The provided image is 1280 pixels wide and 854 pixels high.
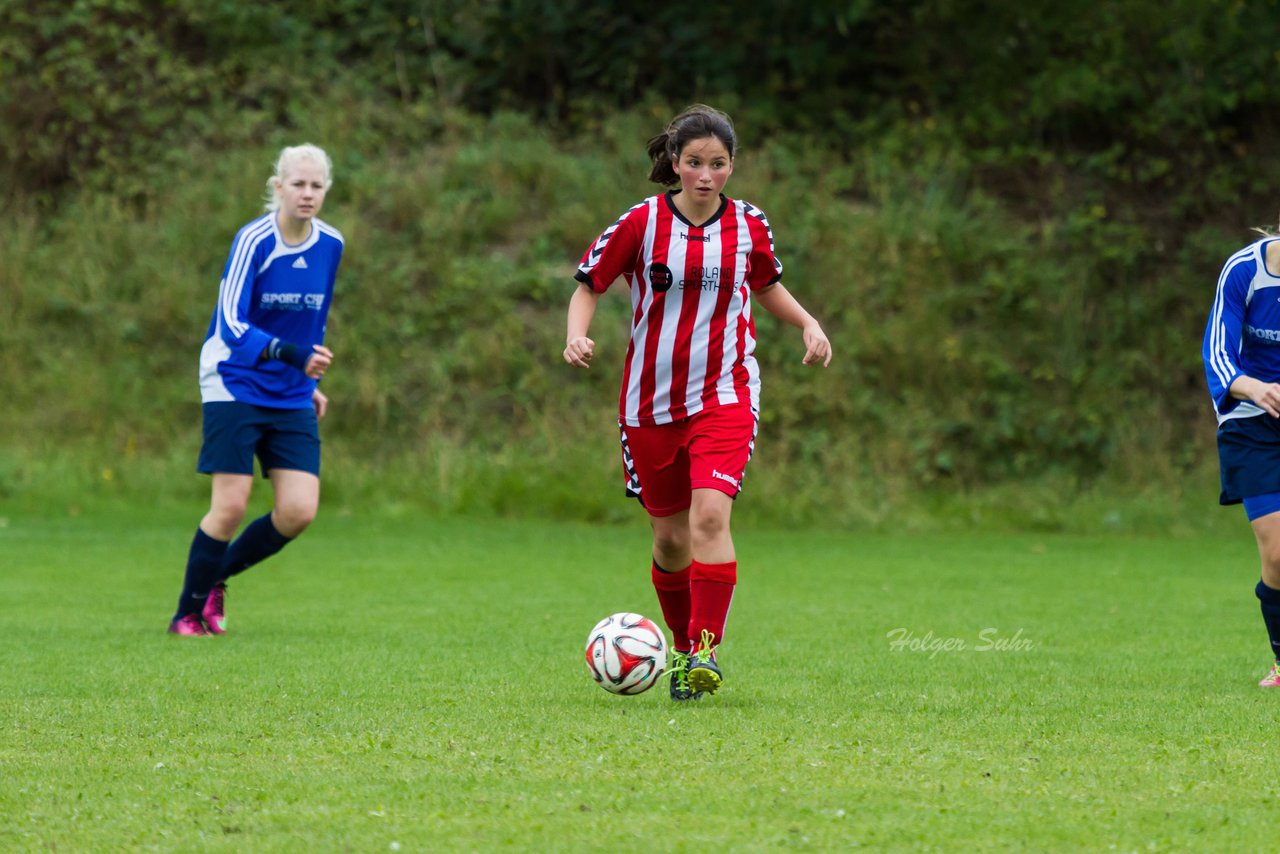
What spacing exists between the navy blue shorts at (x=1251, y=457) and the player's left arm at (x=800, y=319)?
152 centimetres

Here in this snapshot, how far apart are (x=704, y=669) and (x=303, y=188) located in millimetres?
3326

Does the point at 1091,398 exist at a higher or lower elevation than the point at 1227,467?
higher

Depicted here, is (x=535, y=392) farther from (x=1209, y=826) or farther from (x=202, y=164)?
(x=1209, y=826)

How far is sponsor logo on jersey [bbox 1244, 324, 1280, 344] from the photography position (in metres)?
6.22

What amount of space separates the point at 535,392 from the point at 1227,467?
34.7 ft

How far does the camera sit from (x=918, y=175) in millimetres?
17906

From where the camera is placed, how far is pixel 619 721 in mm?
5297

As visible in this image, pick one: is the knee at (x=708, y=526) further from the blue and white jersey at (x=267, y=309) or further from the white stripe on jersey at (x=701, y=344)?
the blue and white jersey at (x=267, y=309)

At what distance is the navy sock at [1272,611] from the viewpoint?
20.7ft

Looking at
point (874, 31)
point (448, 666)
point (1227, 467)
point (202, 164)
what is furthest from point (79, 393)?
point (1227, 467)

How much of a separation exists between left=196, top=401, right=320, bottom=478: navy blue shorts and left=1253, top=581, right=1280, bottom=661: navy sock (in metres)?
4.27

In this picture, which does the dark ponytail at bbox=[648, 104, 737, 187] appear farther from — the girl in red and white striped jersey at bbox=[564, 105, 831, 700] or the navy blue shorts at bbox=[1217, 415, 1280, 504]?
the navy blue shorts at bbox=[1217, 415, 1280, 504]

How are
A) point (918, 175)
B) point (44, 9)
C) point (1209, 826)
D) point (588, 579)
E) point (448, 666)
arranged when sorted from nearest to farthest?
point (1209, 826)
point (448, 666)
point (588, 579)
point (918, 175)
point (44, 9)

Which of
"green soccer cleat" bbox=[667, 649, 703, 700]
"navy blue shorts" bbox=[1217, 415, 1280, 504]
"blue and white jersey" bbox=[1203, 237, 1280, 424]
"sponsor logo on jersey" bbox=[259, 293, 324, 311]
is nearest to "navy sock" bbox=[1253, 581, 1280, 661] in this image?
"navy blue shorts" bbox=[1217, 415, 1280, 504]
